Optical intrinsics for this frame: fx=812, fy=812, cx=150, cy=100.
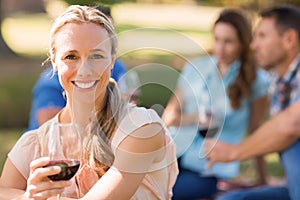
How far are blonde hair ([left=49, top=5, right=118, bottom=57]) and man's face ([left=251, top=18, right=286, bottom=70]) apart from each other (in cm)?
226

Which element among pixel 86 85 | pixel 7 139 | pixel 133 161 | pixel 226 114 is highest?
pixel 86 85

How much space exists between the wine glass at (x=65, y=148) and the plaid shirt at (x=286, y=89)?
203 centimetres

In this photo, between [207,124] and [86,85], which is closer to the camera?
[86,85]

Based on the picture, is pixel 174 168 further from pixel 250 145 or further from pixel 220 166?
pixel 220 166

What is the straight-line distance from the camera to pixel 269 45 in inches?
179

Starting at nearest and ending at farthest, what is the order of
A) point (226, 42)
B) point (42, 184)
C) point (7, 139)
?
1. point (42, 184)
2. point (226, 42)
3. point (7, 139)

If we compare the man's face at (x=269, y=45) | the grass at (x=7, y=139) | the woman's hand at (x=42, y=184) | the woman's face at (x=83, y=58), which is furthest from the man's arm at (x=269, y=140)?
the grass at (x=7, y=139)

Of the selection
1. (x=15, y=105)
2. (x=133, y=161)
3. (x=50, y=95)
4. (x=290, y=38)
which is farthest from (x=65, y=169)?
(x=15, y=105)

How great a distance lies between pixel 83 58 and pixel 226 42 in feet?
9.03

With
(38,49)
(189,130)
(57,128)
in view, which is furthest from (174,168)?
(38,49)

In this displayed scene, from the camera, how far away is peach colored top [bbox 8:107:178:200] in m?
2.36

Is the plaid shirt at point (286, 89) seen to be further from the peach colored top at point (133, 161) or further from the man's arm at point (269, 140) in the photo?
the peach colored top at point (133, 161)

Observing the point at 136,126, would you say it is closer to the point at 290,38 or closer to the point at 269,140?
the point at 269,140

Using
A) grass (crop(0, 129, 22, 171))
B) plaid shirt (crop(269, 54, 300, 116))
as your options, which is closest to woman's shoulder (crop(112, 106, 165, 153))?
plaid shirt (crop(269, 54, 300, 116))
